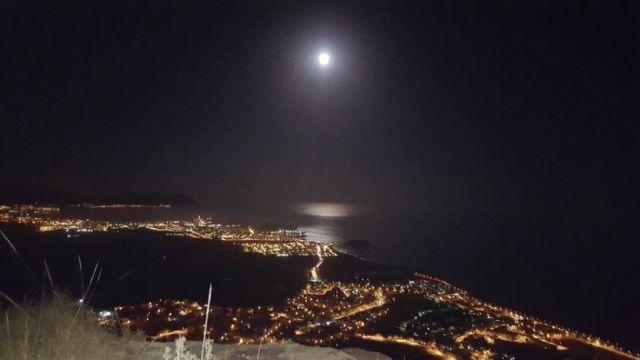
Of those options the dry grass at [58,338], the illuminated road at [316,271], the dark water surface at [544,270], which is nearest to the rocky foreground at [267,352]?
the dry grass at [58,338]

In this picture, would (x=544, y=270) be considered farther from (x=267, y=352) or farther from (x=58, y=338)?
(x=58, y=338)

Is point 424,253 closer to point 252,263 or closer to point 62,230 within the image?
point 252,263

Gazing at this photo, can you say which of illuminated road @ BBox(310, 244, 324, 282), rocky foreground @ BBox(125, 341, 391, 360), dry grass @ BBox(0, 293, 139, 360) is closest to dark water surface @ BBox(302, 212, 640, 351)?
illuminated road @ BBox(310, 244, 324, 282)

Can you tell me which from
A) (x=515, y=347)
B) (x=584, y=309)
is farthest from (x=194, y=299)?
(x=584, y=309)

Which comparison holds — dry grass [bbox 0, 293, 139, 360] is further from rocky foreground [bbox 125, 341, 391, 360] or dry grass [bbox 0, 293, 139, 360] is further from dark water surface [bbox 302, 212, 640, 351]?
dark water surface [bbox 302, 212, 640, 351]

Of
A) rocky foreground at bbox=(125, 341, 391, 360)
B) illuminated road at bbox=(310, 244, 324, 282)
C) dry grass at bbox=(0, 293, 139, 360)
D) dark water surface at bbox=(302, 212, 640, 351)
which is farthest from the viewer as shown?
dark water surface at bbox=(302, 212, 640, 351)

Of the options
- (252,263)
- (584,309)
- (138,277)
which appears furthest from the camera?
(584,309)

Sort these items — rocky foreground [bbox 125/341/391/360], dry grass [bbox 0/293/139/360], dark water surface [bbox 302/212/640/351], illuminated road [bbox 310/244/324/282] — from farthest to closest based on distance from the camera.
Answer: dark water surface [bbox 302/212/640/351] < illuminated road [bbox 310/244/324/282] < rocky foreground [bbox 125/341/391/360] < dry grass [bbox 0/293/139/360]

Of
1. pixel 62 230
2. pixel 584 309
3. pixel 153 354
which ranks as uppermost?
pixel 153 354

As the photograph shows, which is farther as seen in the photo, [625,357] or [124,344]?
[625,357]
